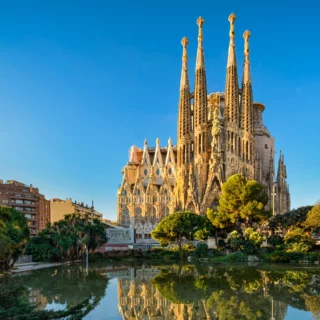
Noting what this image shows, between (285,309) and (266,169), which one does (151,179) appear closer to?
(266,169)

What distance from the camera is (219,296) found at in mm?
16688

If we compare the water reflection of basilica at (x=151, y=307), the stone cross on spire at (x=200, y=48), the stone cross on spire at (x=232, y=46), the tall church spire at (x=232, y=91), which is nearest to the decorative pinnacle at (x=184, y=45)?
the stone cross on spire at (x=200, y=48)

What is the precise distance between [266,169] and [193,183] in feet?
49.6

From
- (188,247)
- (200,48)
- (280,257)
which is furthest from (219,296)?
(200,48)

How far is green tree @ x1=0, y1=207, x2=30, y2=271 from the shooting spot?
2438cm

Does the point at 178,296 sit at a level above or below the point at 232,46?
below

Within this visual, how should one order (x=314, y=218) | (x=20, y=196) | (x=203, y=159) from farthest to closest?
(x=20, y=196)
(x=203, y=159)
(x=314, y=218)

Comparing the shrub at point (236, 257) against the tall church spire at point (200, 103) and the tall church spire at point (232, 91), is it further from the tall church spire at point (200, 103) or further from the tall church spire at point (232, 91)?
the tall church spire at point (232, 91)

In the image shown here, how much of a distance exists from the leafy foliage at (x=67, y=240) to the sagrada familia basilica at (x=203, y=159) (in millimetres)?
18694

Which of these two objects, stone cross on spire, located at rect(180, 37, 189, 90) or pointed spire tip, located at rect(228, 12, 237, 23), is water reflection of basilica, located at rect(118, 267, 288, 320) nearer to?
stone cross on spire, located at rect(180, 37, 189, 90)

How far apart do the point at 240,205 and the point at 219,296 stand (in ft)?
81.8

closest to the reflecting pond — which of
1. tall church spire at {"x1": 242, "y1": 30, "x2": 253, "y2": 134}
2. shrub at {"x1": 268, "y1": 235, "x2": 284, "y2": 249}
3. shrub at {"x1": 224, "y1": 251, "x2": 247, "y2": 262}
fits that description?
shrub at {"x1": 224, "y1": 251, "x2": 247, "y2": 262}

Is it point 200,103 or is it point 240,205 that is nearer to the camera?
point 240,205

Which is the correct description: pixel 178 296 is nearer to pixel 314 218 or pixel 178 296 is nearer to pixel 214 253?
pixel 314 218
